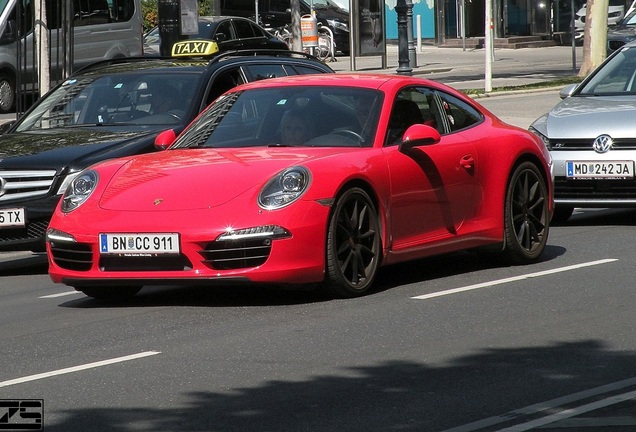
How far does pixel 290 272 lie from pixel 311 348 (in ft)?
4.10

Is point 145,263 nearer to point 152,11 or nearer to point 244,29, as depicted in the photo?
point 244,29

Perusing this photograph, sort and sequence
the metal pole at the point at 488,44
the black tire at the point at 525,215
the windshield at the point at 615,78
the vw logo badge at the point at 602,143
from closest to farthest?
the black tire at the point at 525,215
the vw logo badge at the point at 602,143
the windshield at the point at 615,78
the metal pole at the point at 488,44

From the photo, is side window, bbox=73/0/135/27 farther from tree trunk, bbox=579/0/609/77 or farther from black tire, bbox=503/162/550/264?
black tire, bbox=503/162/550/264

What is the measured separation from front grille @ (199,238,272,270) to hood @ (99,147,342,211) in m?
0.26

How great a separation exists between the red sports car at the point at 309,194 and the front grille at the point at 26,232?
4.35ft

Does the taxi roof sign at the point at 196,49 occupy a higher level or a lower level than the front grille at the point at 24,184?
higher

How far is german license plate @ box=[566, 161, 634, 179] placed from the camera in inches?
494

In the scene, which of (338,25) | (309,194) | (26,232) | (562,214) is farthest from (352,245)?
(338,25)

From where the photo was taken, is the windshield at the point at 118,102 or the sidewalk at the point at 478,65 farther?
the sidewalk at the point at 478,65

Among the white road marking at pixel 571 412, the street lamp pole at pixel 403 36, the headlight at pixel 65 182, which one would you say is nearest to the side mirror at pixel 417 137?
the headlight at pixel 65 182

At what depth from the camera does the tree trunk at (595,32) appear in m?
32.8

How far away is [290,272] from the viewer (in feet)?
28.8

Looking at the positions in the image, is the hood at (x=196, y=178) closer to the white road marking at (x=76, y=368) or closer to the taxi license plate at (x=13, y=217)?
the white road marking at (x=76, y=368)

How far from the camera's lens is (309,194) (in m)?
8.86
